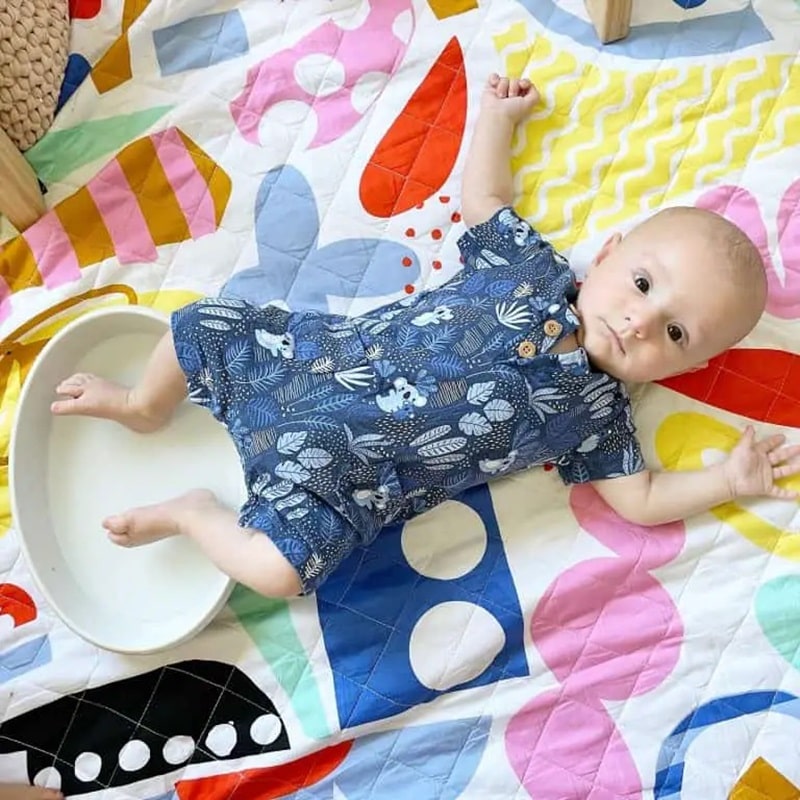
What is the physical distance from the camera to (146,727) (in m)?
1.15

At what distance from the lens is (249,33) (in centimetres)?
123

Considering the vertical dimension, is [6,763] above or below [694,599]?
below

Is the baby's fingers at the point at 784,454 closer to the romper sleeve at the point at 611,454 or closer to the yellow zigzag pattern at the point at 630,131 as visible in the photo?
the romper sleeve at the point at 611,454

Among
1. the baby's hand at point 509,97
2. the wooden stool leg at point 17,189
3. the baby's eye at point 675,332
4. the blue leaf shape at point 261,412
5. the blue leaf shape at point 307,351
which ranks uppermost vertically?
the baby's hand at point 509,97

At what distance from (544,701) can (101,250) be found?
69 cm

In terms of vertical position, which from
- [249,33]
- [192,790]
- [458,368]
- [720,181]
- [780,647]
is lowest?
[192,790]

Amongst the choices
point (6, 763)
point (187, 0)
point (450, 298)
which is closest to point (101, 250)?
point (187, 0)

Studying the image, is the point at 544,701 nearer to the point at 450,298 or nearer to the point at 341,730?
the point at 341,730

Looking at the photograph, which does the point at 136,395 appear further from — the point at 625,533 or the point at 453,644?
the point at 625,533

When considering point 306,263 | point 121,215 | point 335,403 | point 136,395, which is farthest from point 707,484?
point 121,215

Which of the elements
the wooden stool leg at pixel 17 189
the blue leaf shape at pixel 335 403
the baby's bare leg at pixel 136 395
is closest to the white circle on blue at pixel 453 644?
the blue leaf shape at pixel 335 403

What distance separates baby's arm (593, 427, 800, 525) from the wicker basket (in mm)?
740

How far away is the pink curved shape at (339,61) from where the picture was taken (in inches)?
47.8

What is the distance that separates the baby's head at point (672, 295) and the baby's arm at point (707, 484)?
115 millimetres
